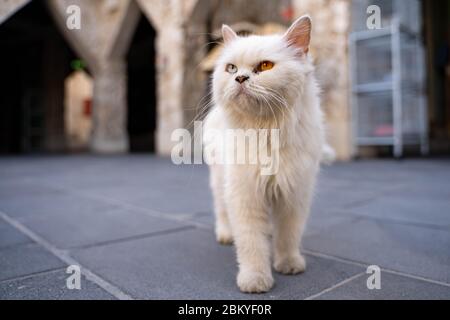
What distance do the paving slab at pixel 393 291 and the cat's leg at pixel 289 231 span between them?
250 mm

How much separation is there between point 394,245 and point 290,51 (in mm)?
1086

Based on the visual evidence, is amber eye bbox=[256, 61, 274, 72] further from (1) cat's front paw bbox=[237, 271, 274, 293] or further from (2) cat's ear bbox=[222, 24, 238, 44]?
(1) cat's front paw bbox=[237, 271, 274, 293]

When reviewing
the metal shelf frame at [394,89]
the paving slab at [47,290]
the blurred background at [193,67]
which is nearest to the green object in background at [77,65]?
the blurred background at [193,67]

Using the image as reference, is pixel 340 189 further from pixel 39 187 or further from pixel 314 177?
pixel 39 187

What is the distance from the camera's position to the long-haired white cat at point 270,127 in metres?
1.38

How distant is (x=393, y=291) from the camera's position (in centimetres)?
129

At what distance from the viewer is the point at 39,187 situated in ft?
13.5

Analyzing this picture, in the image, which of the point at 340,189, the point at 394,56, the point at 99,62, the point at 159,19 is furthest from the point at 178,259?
the point at 99,62

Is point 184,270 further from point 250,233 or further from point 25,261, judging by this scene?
point 25,261

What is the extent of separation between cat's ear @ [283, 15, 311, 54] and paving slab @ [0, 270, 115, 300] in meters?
1.17

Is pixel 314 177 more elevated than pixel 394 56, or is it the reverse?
pixel 394 56

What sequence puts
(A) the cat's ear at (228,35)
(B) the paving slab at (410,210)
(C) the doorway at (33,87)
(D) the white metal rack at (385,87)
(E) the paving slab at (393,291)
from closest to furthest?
1. (E) the paving slab at (393,291)
2. (A) the cat's ear at (228,35)
3. (B) the paving slab at (410,210)
4. (D) the white metal rack at (385,87)
5. (C) the doorway at (33,87)

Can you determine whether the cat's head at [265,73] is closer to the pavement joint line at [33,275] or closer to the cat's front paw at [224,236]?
the cat's front paw at [224,236]

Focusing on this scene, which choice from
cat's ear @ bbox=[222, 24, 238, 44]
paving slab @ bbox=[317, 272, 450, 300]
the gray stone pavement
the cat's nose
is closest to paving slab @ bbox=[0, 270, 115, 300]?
the gray stone pavement
